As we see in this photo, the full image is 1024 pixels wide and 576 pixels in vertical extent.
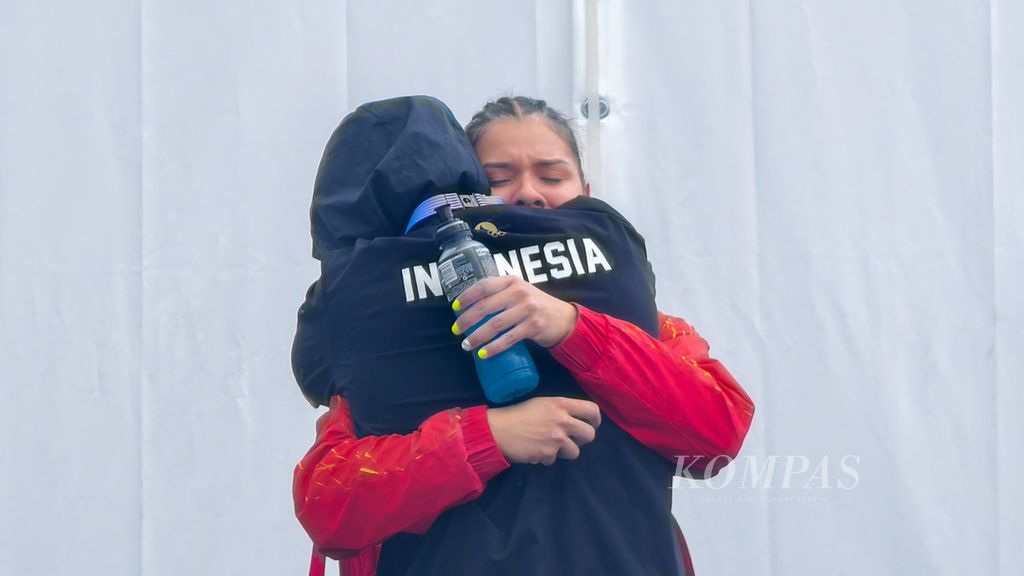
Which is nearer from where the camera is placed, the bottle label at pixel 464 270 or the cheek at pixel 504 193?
the bottle label at pixel 464 270

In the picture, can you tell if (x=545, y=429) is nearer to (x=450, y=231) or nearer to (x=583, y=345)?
(x=583, y=345)

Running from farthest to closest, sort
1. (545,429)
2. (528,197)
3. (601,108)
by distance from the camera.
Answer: (601,108), (528,197), (545,429)

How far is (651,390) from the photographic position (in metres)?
0.85

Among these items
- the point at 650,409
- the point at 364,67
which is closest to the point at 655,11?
the point at 364,67

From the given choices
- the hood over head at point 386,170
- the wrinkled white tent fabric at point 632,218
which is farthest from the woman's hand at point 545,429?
the wrinkled white tent fabric at point 632,218

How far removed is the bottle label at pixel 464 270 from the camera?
82cm

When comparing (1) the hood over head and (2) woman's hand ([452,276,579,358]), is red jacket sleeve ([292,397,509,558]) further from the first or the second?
(1) the hood over head

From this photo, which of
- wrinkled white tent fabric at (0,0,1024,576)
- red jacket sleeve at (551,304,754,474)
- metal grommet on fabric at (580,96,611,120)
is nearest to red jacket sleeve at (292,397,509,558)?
red jacket sleeve at (551,304,754,474)

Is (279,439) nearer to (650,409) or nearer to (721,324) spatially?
(721,324)

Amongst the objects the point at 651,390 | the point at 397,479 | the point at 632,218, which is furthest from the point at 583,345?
the point at 632,218

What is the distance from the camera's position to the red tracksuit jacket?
2.67ft

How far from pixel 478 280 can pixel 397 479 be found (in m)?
0.18

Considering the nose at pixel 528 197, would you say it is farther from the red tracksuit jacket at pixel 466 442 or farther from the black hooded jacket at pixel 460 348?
the red tracksuit jacket at pixel 466 442

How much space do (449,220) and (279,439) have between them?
2.40ft
